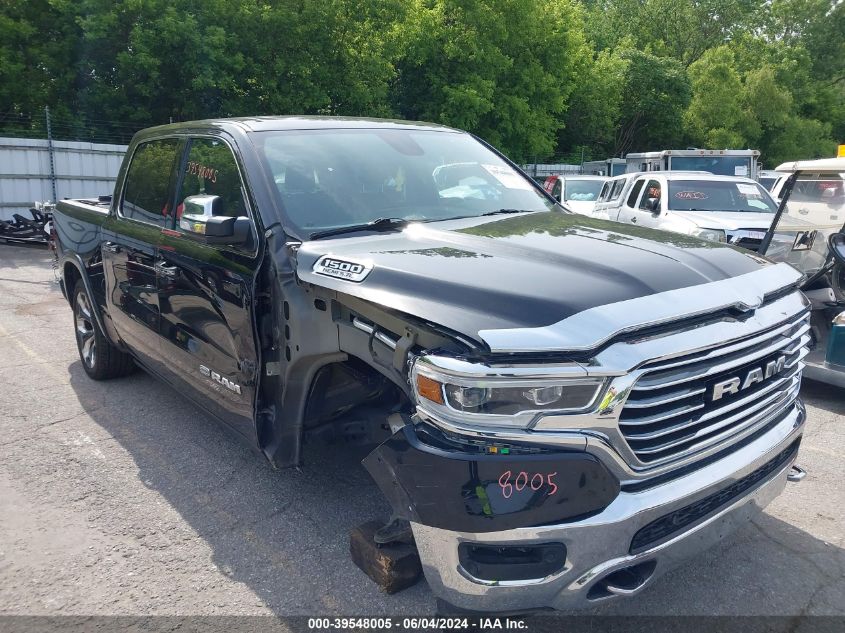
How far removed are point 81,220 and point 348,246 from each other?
357 centimetres

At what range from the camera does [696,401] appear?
2.56 meters

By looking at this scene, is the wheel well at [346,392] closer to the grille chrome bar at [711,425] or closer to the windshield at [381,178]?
the windshield at [381,178]

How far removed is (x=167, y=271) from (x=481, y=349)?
101 inches

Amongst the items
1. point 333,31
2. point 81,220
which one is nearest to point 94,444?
point 81,220

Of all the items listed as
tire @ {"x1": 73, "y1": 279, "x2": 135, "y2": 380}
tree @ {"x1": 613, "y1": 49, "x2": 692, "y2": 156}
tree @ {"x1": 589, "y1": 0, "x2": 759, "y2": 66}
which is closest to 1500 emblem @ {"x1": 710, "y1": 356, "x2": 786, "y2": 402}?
tire @ {"x1": 73, "y1": 279, "x2": 135, "y2": 380}

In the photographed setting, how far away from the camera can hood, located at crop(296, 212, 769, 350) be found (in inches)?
97.9

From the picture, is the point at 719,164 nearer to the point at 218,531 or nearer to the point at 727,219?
the point at 727,219

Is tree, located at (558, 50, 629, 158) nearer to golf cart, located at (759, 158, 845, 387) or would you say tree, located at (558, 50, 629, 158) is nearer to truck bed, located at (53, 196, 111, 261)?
golf cart, located at (759, 158, 845, 387)

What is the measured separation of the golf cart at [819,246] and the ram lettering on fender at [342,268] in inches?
158

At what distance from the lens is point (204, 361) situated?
399cm

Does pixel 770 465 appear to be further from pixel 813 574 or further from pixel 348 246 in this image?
pixel 348 246

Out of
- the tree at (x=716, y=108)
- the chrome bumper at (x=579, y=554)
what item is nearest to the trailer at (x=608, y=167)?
the tree at (x=716, y=108)

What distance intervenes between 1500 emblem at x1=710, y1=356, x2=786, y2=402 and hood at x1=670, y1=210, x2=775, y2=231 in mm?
7985

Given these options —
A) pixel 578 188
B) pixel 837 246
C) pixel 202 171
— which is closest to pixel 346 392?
pixel 202 171
